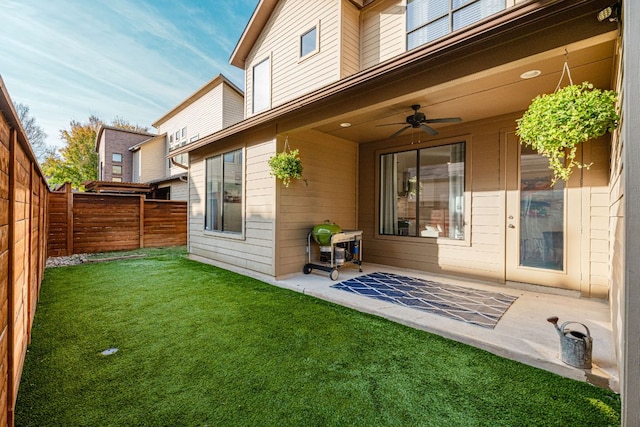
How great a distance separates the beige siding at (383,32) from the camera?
5367 millimetres

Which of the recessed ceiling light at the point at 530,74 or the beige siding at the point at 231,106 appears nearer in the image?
the recessed ceiling light at the point at 530,74

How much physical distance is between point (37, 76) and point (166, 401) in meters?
18.4

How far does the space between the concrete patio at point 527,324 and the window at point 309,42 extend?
16.7 feet

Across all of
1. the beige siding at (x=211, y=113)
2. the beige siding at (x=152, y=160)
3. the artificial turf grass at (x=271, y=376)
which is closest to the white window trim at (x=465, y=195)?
the artificial turf grass at (x=271, y=376)

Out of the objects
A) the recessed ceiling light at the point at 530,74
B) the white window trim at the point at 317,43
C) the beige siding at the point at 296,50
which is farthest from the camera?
the white window trim at the point at 317,43

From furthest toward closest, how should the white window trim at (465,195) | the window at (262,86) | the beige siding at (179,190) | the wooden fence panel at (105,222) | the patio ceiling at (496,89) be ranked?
1. the beige siding at (179,190)
2. the wooden fence panel at (105,222)
3. the window at (262,86)
4. the white window trim at (465,195)
5. the patio ceiling at (496,89)

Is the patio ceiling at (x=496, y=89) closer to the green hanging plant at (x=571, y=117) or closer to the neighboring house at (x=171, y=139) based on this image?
the green hanging plant at (x=571, y=117)

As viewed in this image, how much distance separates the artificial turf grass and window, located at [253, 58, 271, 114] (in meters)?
5.68

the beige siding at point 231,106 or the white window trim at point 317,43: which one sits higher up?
the beige siding at point 231,106

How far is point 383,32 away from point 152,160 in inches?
615

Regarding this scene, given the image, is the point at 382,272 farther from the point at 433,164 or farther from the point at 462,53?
the point at 462,53

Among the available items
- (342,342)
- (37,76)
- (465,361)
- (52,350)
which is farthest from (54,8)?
(465,361)

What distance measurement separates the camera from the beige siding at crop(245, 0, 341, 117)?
5820mm

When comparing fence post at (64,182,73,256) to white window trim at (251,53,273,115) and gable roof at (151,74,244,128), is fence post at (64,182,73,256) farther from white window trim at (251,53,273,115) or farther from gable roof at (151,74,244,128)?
gable roof at (151,74,244,128)
